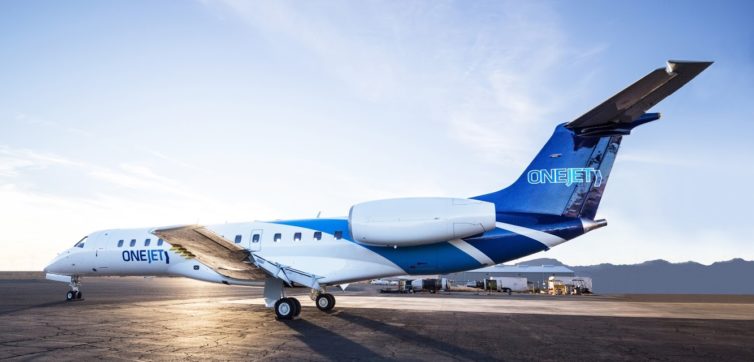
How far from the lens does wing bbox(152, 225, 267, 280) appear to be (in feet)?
38.1

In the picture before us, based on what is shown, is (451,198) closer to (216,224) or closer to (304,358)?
(304,358)

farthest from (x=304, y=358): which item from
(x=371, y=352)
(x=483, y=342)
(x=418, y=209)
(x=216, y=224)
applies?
(x=216, y=224)

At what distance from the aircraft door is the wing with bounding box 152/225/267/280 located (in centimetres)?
102

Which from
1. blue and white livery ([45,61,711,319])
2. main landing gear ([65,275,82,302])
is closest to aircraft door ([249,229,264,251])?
blue and white livery ([45,61,711,319])

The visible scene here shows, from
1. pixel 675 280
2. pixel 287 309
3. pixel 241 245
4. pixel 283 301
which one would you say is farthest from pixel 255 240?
Result: pixel 675 280

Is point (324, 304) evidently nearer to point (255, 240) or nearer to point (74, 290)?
point (255, 240)

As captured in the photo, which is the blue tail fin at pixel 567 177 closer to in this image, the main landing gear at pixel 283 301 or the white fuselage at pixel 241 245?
the white fuselage at pixel 241 245

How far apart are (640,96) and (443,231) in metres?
5.18

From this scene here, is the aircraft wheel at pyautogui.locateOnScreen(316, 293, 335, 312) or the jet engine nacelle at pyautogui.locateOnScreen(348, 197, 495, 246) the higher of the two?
the jet engine nacelle at pyautogui.locateOnScreen(348, 197, 495, 246)

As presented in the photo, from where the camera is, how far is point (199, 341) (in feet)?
27.3

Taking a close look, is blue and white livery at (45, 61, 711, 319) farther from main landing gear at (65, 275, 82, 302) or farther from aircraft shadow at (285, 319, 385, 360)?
main landing gear at (65, 275, 82, 302)

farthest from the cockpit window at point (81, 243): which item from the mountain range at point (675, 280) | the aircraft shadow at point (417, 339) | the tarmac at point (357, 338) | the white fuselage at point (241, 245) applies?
the mountain range at point (675, 280)

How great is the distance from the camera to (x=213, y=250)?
1259 cm

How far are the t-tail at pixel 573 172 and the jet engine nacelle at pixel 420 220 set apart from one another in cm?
114
